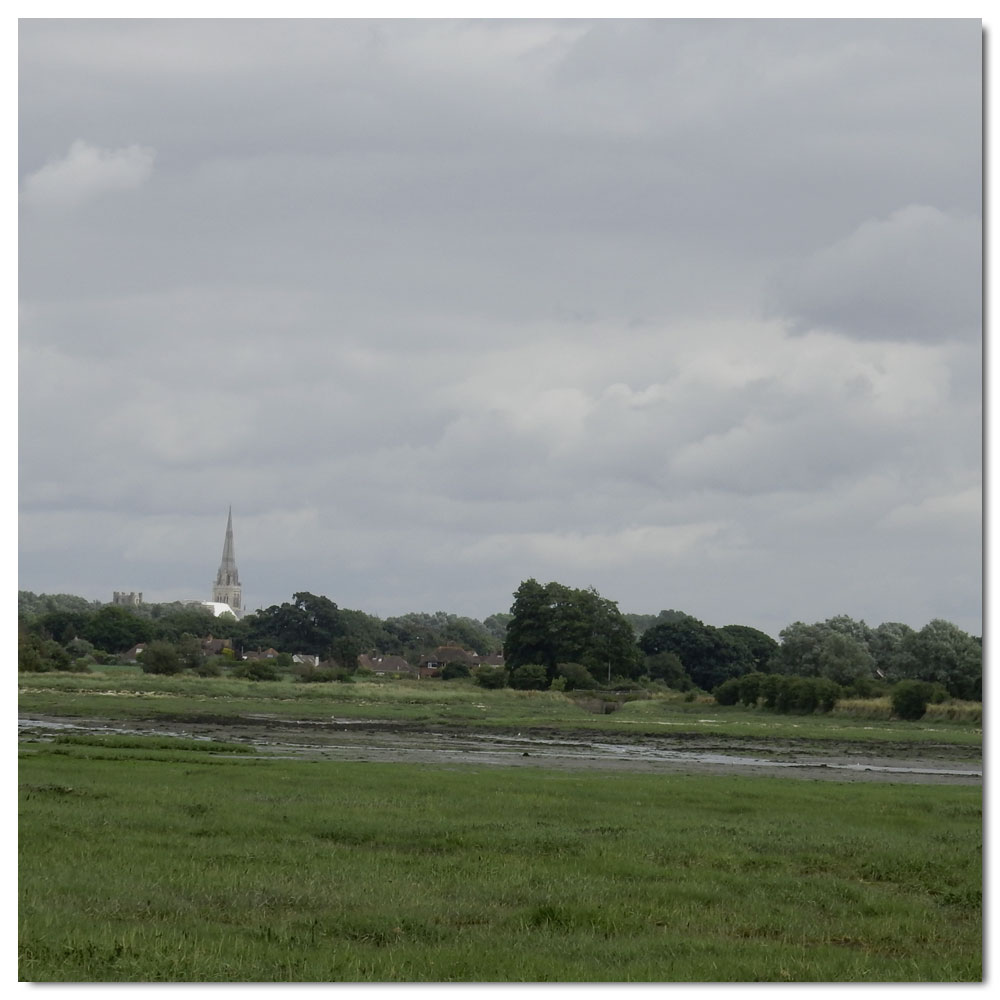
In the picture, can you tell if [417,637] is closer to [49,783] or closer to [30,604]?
[30,604]

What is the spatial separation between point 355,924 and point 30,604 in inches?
7908

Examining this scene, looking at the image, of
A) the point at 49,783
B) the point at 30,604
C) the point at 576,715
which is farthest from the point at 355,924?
the point at 30,604

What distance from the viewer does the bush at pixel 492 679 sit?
4518 inches

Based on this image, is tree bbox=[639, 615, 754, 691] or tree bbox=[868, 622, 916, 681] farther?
tree bbox=[639, 615, 754, 691]

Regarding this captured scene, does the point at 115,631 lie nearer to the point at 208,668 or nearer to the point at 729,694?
the point at 208,668

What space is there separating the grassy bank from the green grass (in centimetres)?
3811

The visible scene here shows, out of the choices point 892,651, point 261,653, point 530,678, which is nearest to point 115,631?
point 261,653

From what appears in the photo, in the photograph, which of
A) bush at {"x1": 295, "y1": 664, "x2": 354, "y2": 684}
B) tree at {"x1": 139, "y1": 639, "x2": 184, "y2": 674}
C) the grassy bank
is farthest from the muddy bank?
tree at {"x1": 139, "y1": 639, "x2": 184, "y2": 674}

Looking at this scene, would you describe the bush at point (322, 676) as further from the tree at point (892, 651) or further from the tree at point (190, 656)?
the tree at point (892, 651)

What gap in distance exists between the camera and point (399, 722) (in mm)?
67375

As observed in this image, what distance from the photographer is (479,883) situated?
54.0 feet

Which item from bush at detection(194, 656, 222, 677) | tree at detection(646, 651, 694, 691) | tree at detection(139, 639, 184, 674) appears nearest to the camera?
tree at detection(139, 639, 184, 674)

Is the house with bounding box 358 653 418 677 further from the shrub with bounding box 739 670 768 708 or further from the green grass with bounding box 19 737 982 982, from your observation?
the green grass with bounding box 19 737 982 982

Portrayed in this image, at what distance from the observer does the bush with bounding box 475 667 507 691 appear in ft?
376
